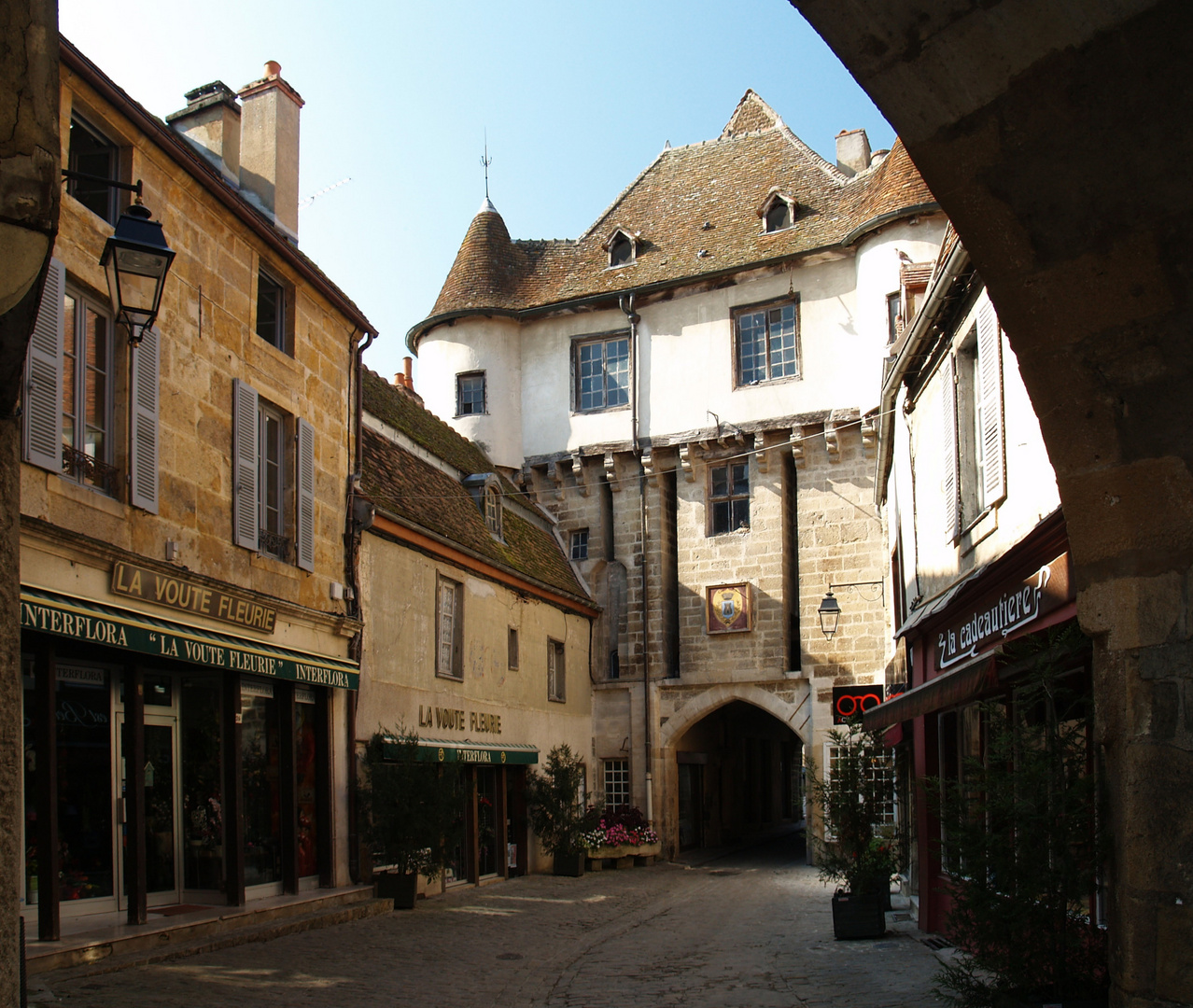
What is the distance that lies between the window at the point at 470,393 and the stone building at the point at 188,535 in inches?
368

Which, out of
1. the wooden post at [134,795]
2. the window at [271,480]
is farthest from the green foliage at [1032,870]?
the window at [271,480]

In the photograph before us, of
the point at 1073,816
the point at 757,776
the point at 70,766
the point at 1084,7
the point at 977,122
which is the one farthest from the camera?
the point at 757,776

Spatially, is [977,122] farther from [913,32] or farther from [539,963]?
[539,963]

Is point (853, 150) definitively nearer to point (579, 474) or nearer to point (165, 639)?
point (579, 474)

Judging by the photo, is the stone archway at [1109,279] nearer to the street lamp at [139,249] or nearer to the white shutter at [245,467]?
the street lamp at [139,249]

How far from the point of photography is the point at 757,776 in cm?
2933

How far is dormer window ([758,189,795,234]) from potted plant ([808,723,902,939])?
1339 cm

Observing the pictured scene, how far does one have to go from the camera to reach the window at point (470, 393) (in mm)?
23703

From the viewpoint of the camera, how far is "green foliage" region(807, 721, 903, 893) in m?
10.3

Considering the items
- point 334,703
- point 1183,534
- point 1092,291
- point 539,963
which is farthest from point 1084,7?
point 334,703

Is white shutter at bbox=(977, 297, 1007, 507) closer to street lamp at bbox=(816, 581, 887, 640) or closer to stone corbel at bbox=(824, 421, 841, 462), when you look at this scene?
street lamp at bbox=(816, 581, 887, 640)

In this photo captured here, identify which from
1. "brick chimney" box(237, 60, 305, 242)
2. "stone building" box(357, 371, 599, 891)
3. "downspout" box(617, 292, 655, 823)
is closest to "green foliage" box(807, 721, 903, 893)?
"stone building" box(357, 371, 599, 891)

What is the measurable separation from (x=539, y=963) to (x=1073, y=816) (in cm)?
552

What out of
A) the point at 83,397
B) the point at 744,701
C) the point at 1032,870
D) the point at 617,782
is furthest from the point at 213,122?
the point at 617,782
